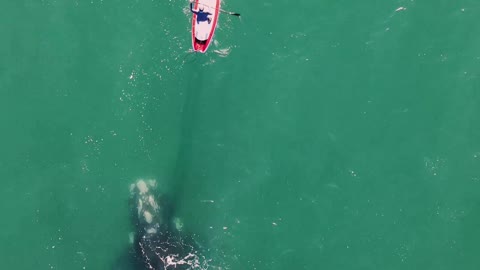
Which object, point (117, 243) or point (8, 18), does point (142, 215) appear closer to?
point (117, 243)

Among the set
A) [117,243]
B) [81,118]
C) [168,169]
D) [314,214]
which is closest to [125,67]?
[81,118]

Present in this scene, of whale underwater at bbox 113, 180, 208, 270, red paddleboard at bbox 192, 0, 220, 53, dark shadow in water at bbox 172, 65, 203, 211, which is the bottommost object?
whale underwater at bbox 113, 180, 208, 270

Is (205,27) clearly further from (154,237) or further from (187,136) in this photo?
(154,237)

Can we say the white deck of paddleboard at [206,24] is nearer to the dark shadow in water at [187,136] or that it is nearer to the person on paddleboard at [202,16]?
the person on paddleboard at [202,16]

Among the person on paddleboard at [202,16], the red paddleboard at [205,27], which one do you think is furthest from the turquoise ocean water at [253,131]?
the person on paddleboard at [202,16]

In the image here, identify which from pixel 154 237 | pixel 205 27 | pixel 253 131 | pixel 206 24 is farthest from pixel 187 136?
pixel 206 24

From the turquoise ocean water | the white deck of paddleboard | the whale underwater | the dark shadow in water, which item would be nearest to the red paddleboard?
the white deck of paddleboard

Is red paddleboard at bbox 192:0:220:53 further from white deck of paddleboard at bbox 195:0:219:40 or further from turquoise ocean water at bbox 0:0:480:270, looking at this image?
turquoise ocean water at bbox 0:0:480:270
